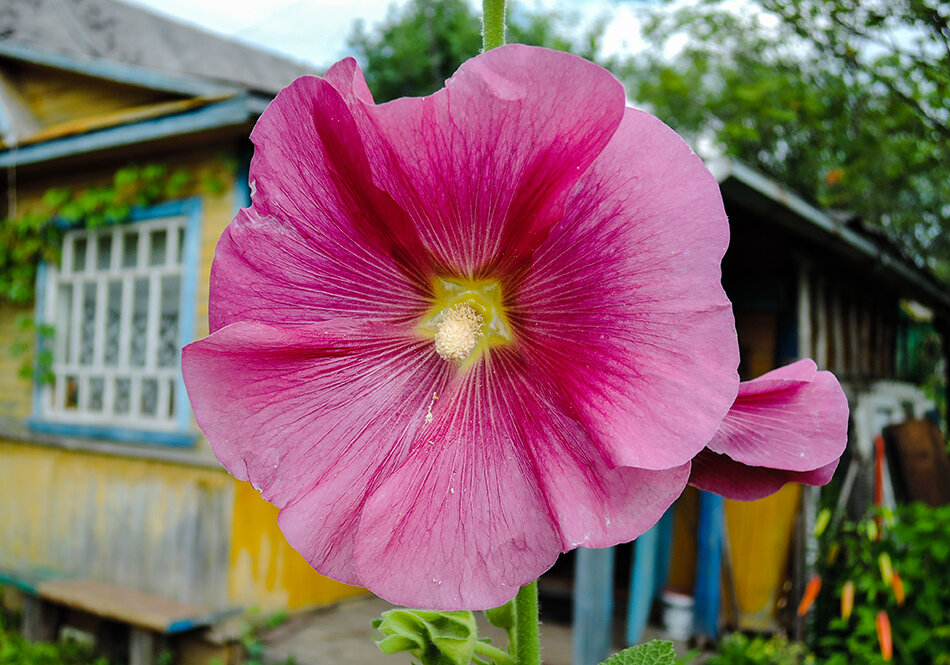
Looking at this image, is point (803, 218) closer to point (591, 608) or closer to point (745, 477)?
point (591, 608)

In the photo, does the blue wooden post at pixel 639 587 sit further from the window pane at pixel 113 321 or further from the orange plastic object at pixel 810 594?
the window pane at pixel 113 321

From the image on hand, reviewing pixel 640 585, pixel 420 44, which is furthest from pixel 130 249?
pixel 420 44

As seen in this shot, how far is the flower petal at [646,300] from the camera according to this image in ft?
1.08

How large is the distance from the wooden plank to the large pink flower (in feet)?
14.8

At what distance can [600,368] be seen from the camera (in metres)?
0.36

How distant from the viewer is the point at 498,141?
0.35 meters

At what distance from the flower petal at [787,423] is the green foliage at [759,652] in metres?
4.37

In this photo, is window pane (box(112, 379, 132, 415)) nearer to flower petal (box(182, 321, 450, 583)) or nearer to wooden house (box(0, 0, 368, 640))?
wooden house (box(0, 0, 368, 640))

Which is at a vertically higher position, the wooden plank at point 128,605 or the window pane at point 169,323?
the window pane at point 169,323

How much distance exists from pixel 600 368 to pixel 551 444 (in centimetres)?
4

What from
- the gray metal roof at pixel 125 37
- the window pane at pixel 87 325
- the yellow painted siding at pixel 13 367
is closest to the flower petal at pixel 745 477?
the window pane at pixel 87 325

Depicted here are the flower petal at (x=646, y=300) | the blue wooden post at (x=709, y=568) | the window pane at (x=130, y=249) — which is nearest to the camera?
the flower petal at (x=646, y=300)

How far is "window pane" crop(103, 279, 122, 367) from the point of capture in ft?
17.9

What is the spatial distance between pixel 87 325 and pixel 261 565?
2283 mm
